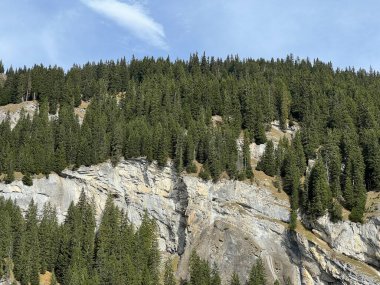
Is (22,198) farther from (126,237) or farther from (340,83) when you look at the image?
(340,83)

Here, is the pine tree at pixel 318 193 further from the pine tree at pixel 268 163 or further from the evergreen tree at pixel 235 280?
the evergreen tree at pixel 235 280

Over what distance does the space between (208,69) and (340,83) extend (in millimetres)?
50555

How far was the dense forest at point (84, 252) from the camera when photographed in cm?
9100

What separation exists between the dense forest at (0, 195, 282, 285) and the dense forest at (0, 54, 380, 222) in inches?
541

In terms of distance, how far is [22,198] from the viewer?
354ft

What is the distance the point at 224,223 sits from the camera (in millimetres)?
107812

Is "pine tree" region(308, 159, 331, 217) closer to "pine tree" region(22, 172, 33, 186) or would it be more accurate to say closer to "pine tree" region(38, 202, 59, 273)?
"pine tree" region(38, 202, 59, 273)

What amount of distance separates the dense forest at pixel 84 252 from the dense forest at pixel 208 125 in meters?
13.7

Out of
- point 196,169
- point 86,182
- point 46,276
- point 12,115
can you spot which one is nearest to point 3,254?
point 46,276

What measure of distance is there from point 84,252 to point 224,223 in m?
29.6

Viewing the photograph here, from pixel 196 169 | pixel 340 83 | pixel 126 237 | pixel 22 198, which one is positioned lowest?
pixel 126 237

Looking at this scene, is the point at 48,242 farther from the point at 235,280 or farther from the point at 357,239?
the point at 357,239

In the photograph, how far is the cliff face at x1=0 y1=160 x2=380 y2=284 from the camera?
326ft

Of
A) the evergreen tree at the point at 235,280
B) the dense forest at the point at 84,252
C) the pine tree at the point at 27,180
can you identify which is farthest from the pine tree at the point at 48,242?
the evergreen tree at the point at 235,280
